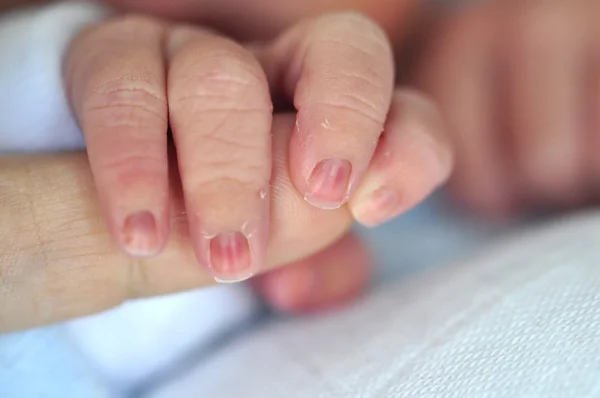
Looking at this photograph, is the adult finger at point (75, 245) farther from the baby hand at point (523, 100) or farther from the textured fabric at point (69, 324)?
the baby hand at point (523, 100)

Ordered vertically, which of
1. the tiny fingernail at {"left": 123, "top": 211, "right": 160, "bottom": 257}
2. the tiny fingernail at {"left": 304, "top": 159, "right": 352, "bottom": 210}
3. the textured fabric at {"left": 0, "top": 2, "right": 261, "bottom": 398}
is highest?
the tiny fingernail at {"left": 304, "top": 159, "right": 352, "bottom": 210}

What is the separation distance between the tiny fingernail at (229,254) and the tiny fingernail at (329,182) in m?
0.05

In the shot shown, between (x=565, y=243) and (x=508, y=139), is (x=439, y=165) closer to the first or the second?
(x=565, y=243)

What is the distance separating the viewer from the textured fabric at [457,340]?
31 cm

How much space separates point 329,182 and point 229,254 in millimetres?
67

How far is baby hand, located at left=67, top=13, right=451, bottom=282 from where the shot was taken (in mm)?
303

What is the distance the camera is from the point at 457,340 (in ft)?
1.15

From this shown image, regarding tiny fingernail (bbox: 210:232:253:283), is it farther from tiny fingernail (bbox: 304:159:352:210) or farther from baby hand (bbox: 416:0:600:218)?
baby hand (bbox: 416:0:600:218)

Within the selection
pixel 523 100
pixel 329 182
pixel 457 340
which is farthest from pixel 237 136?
pixel 523 100

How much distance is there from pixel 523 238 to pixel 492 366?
20 cm

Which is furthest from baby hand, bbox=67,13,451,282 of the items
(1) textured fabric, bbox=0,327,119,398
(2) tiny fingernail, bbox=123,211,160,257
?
(1) textured fabric, bbox=0,327,119,398

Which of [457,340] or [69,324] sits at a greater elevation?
[457,340]

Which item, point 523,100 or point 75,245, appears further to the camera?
point 523,100

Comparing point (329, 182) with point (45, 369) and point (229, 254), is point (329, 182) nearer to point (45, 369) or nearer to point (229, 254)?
point (229, 254)
